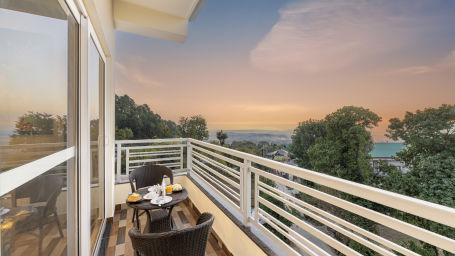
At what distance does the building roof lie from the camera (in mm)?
13233

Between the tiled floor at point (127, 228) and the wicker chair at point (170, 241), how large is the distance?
3.46 feet

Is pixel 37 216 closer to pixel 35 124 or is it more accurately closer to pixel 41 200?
pixel 41 200

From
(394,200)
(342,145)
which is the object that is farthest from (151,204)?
(342,145)

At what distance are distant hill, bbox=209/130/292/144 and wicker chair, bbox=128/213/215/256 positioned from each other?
28.6 ft

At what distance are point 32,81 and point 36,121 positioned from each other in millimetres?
151

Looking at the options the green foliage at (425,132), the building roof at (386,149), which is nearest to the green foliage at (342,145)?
the building roof at (386,149)

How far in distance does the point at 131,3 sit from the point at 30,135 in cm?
265

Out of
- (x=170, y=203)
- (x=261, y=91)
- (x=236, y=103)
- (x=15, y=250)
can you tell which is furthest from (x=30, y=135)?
(x=261, y=91)

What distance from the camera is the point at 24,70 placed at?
68 cm

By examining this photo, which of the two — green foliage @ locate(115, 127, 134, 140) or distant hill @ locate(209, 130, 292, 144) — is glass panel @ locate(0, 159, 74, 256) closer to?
green foliage @ locate(115, 127, 134, 140)

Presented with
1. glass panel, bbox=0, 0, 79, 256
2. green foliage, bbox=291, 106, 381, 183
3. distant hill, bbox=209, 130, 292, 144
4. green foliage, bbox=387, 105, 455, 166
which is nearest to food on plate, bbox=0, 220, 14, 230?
glass panel, bbox=0, 0, 79, 256

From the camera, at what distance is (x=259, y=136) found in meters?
13.1

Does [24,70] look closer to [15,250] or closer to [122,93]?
[15,250]

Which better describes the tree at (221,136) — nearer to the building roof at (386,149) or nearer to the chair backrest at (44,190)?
the chair backrest at (44,190)
